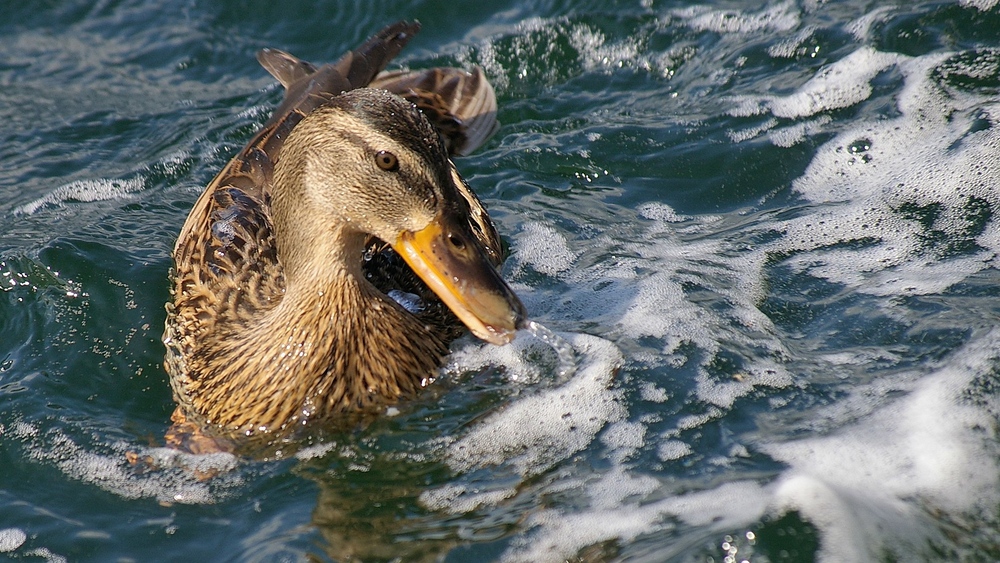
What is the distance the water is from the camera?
13.8ft

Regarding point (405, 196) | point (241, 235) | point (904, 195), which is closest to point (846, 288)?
point (904, 195)

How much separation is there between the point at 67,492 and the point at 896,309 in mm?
3890

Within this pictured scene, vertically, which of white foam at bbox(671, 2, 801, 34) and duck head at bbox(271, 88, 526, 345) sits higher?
white foam at bbox(671, 2, 801, 34)


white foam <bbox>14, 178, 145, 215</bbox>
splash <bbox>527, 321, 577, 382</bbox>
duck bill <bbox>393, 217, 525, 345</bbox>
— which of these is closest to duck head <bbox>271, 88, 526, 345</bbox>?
duck bill <bbox>393, 217, 525, 345</bbox>

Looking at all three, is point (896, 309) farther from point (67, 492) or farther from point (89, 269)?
point (89, 269)

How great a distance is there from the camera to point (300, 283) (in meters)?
4.87

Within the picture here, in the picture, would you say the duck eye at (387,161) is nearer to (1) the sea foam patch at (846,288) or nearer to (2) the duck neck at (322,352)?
(2) the duck neck at (322,352)

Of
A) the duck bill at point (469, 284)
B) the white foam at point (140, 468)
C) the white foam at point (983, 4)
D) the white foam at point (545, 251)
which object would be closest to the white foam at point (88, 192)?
the white foam at point (140, 468)

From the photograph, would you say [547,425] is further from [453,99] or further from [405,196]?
[453,99]

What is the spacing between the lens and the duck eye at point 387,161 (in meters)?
4.36

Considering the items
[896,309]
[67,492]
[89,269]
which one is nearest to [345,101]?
[67,492]

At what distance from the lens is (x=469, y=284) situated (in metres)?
4.37

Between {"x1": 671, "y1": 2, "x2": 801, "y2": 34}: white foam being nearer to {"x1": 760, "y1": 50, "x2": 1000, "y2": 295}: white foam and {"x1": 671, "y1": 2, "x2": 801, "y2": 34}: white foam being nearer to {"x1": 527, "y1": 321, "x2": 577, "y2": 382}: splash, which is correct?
{"x1": 760, "y1": 50, "x2": 1000, "y2": 295}: white foam

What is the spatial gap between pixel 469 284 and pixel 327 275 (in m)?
0.78
